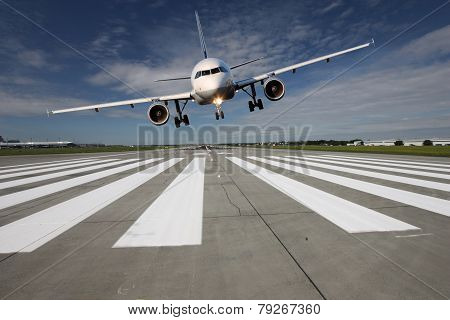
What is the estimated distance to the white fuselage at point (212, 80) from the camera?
47.4 ft

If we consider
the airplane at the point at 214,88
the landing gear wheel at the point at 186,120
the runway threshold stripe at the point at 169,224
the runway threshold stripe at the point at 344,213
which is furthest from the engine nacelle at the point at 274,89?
the runway threshold stripe at the point at 169,224

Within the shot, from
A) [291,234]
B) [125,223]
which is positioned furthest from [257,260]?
[125,223]

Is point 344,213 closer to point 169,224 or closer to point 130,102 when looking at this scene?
point 169,224

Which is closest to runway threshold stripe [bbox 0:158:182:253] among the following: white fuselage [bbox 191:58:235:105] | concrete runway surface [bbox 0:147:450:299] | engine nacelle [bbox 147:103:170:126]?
concrete runway surface [bbox 0:147:450:299]

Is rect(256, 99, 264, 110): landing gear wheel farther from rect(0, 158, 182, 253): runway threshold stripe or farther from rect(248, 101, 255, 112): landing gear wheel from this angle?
rect(0, 158, 182, 253): runway threshold stripe

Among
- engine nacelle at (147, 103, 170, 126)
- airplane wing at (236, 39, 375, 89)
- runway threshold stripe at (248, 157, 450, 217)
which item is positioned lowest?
runway threshold stripe at (248, 157, 450, 217)

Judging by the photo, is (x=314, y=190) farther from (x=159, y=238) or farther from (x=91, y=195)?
(x=91, y=195)

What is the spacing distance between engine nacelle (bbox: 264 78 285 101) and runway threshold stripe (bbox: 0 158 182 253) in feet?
40.2

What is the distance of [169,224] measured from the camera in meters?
4.56

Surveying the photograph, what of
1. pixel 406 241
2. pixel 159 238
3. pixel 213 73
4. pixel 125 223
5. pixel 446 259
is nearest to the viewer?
pixel 446 259

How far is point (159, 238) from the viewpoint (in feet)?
12.7

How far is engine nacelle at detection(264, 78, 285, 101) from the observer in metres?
16.4

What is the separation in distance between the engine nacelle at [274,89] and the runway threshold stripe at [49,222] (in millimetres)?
12238

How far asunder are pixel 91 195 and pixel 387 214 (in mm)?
7594
